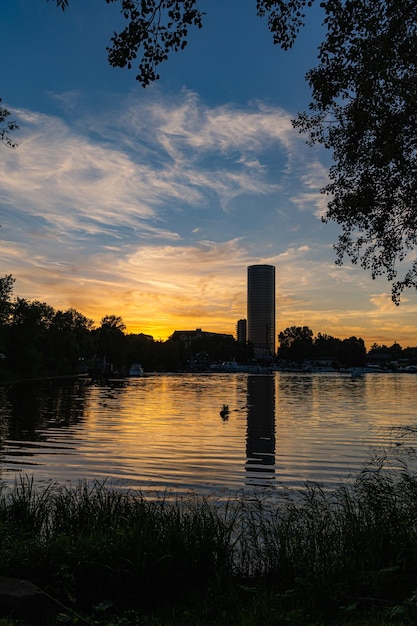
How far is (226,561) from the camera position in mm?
9430

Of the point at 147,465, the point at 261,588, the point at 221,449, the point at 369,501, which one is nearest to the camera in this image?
the point at 261,588

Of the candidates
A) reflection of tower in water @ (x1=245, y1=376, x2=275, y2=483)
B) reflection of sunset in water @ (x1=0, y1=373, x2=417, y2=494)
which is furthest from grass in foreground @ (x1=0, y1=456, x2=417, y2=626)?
reflection of tower in water @ (x1=245, y1=376, x2=275, y2=483)

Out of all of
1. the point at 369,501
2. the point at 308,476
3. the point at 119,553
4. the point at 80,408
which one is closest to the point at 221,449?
the point at 308,476

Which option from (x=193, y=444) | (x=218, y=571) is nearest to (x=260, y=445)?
(x=193, y=444)

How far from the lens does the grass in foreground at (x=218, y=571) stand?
744 cm

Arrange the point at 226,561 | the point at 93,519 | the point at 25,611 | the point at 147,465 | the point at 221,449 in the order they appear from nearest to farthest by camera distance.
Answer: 1. the point at 25,611
2. the point at 226,561
3. the point at 93,519
4. the point at 147,465
5. the point at 221,449

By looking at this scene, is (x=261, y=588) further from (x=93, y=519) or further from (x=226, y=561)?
(x=93, y=519)

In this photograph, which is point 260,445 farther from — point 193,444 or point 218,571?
point 218,571

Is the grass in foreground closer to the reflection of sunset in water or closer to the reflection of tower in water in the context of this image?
the reflection of sunset in water

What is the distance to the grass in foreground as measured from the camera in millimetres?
7438

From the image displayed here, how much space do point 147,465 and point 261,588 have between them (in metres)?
15.8

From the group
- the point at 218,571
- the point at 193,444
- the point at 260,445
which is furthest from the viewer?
the point at 193,444

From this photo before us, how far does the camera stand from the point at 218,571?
9234 mm

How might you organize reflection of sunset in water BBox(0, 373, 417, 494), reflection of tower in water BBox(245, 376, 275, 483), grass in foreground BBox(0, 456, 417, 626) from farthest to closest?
reflection of tower in water BBox(245, 376, 275, 483) < reflection of sunset in water BBox(0, 373, 417, 494) < grass in foreground BBox(0, 456, 417, 626)
